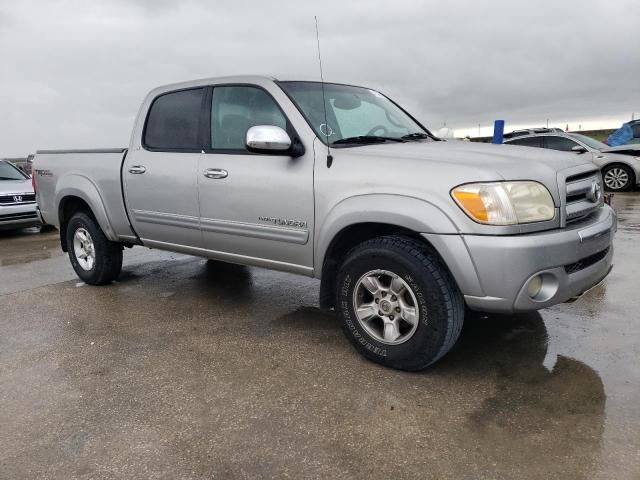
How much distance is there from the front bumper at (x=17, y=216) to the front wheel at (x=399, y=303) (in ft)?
25.7

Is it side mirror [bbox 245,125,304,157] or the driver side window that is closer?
side mirror [bbox 245,125,304,157]

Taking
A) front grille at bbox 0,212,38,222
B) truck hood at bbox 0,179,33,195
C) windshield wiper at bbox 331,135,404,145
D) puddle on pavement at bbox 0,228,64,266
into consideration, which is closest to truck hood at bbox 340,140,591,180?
windshield wiper at bbox 331,135,404,145

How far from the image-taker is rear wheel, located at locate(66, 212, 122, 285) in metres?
5.04

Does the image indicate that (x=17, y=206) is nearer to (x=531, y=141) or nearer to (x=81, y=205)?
(x=81, y=205)

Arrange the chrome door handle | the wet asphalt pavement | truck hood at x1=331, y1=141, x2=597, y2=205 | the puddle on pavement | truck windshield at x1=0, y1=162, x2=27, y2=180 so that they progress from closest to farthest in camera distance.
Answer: the wet asphalt pavement
truck hood at x1=331, y1=141, x2=597, y2=205
the chrome door handle
the puddle on pavement
truck windshield at x1=0, y1=162, x2=27, y2=180

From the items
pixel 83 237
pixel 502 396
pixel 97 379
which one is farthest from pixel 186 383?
pixel 83 237

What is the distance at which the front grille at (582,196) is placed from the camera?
2920 mm

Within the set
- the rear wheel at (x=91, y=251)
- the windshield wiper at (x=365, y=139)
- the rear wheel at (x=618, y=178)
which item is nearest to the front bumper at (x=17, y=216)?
the rear wheel at (x=91, y=251)

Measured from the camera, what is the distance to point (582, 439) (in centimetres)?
234

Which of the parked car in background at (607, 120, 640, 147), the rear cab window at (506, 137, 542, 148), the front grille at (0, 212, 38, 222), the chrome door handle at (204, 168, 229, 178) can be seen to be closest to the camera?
the chrome door handle at (204, 168, 229, 178)

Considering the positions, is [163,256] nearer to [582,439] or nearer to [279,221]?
[279,221]

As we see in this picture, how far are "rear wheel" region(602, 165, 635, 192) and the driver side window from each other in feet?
34.9

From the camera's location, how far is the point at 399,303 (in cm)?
299

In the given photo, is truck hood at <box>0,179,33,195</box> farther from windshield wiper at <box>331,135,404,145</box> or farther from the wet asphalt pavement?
windshield wiper at <box>331,135,404,145</box>
